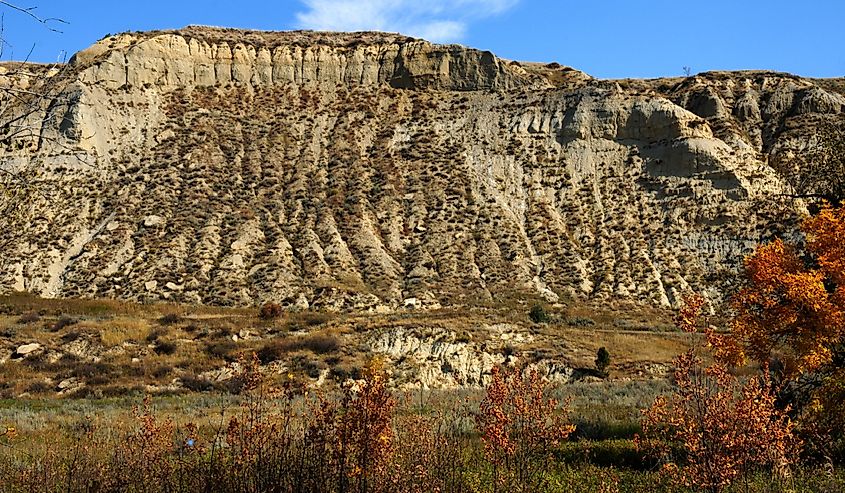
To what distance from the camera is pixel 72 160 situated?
58094mm

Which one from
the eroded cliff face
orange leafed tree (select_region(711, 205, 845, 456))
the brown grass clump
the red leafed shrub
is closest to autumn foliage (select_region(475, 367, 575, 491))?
orange leafed tree (select_region(711, 205, 845, 456))

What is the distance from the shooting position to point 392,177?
200 ft

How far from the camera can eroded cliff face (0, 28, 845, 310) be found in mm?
49719

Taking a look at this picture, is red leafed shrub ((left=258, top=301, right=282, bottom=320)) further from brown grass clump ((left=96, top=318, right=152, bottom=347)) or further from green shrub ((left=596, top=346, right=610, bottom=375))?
green shrub ((left=596, top=346, right=610, bottom=375))

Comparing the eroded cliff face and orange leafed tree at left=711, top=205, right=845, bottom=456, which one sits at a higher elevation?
the eroded cliff face

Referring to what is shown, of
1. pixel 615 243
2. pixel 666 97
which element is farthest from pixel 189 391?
pixel 666 97

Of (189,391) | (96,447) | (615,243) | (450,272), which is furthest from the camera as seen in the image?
(615,243)

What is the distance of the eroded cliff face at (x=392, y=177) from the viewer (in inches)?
1957

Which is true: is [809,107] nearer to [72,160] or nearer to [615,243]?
[615,243]

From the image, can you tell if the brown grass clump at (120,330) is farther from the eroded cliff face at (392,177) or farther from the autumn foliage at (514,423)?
the autumn foliage at (514,423)

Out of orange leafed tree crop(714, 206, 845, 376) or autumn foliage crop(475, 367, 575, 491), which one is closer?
autumn foliage crop(475, 367, 575, 491)

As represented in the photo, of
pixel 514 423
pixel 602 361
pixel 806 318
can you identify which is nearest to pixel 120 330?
pixel 602 361

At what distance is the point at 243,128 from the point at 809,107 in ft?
184

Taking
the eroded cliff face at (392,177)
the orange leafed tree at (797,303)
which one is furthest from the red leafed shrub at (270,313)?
the orange leafed tree at (797,303)
